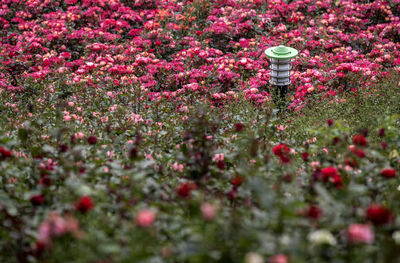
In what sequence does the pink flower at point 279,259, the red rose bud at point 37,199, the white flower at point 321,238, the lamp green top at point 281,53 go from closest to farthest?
the pink flower at point 279,259 < the white flower at point 321,238 < the red rose bud at point 37,199 < the lamp green top at point 281,53

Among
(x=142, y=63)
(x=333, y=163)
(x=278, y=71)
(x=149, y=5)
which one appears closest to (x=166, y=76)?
(x=142, y=63)

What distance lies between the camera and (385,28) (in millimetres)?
6777

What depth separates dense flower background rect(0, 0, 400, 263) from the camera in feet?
5.87

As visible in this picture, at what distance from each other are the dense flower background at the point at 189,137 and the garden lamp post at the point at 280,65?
0.27 metres

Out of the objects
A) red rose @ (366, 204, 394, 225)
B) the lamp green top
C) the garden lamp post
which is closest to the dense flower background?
red rose @ (366, 204, 394, 225)

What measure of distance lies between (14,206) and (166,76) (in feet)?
Result: 12.2

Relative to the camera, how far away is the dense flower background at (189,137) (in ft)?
5.87

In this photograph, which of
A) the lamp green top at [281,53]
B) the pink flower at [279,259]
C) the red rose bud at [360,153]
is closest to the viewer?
the pink flower at [279,259]

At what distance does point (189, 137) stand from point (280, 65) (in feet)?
8.50

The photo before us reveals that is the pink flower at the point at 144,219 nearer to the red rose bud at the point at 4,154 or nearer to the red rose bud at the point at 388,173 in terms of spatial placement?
the red rose bud at the point at 4,154

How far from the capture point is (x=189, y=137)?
108 inches

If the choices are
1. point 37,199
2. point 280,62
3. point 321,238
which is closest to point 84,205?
point 37,199

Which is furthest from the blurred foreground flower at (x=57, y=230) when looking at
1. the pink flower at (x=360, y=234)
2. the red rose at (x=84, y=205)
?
the pink flower at (x=360, y=234)

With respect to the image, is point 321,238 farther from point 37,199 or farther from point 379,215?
point 37,199
